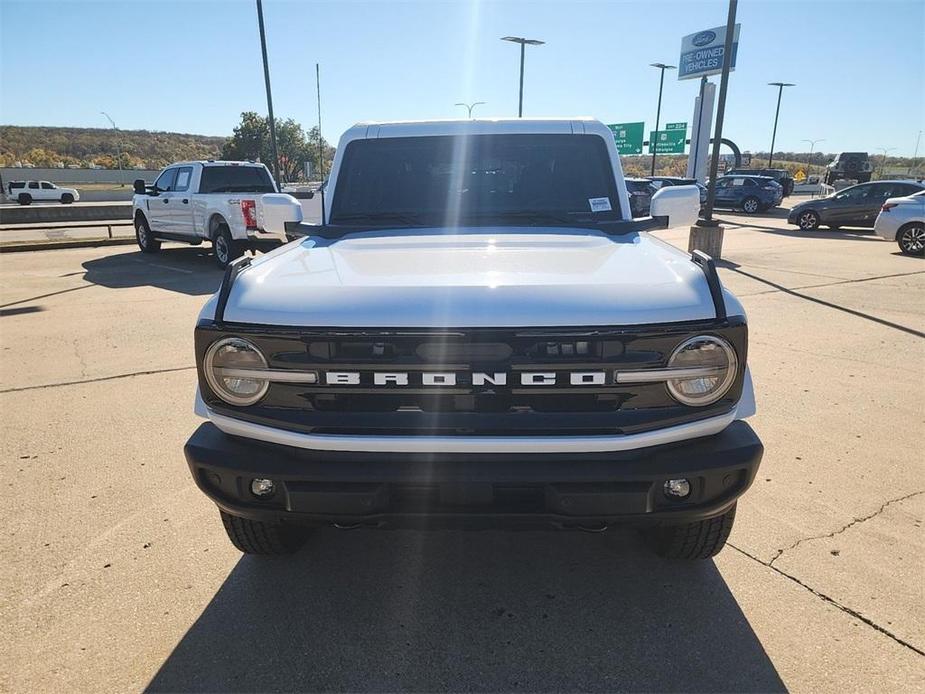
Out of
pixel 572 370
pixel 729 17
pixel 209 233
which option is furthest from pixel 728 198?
pixel 572 370

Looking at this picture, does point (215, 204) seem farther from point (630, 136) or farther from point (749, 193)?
point (630, 136)

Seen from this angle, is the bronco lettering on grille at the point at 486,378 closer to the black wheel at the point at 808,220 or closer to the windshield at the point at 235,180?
the windshield at the point at 235,180

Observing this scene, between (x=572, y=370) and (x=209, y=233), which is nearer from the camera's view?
(x=572, y=370)

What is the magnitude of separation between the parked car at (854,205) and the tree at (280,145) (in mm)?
41456

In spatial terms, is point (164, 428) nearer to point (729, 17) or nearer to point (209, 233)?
point (209, 233)

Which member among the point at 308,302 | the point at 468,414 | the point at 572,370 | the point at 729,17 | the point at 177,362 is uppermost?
the point at 729,17

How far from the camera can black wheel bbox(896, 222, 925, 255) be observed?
13.0 meters

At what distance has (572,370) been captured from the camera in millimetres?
2041

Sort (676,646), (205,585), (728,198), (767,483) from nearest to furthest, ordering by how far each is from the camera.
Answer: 1. (676,646)
2. (205,585)
3. (767,483)
4. (728,198)

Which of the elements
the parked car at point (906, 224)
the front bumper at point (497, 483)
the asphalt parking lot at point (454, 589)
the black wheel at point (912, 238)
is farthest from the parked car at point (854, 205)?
the front bumper at point (497, 483)

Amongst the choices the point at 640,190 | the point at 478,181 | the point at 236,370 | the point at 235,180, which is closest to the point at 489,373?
the point at 236,370

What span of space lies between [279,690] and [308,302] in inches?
52.8

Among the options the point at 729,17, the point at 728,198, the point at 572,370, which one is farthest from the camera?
the point at 728,198

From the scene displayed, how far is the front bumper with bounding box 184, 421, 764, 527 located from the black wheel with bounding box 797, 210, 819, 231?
758 inches
